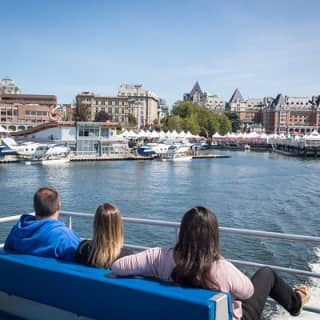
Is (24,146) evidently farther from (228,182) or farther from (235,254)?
(235,254)

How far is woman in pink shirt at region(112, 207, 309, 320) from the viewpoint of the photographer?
313cm

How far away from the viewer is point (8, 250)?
4.16m

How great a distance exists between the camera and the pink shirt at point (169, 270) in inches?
126

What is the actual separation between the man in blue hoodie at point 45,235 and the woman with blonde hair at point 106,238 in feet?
0.92

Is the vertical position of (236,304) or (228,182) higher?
(236,304)

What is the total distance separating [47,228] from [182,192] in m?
31.6

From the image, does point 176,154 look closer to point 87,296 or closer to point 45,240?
point 45,240

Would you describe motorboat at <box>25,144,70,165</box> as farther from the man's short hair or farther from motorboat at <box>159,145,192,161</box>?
the man's short hair

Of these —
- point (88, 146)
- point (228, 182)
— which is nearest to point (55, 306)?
point (228, 182)

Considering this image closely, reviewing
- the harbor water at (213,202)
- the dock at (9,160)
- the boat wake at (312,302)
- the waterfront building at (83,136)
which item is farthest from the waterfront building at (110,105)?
the boat wake at (312,302)

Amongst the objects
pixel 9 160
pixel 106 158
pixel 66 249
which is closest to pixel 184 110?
pixel 106 158

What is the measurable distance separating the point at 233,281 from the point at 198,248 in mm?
336

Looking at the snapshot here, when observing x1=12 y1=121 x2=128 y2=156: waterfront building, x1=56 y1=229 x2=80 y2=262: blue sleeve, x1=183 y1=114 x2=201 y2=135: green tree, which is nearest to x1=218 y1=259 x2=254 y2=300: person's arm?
x1=56 y1=229 x2=80 y2=262: blue sleeve

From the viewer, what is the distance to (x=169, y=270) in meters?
3.32
